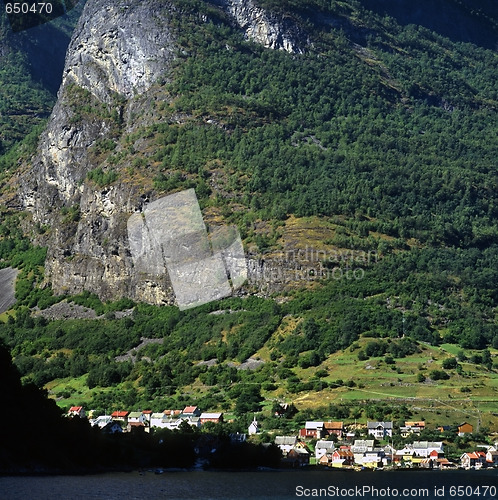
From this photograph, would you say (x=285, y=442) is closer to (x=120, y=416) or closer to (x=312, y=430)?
(x=312, y=430)

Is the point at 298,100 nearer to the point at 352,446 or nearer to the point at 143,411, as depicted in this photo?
the point at 143,411

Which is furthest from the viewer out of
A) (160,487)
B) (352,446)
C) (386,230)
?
(386,230)

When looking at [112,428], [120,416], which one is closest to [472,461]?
[112,428]

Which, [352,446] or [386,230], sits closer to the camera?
[352,446]

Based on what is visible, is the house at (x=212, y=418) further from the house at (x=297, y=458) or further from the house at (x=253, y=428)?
the house at (x=297, y=458)

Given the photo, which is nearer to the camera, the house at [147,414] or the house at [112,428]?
the house at [112,428]

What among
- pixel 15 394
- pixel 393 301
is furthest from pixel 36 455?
pixel 393 301

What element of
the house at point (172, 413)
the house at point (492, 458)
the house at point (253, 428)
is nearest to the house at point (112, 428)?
the house at point (172, 413)
